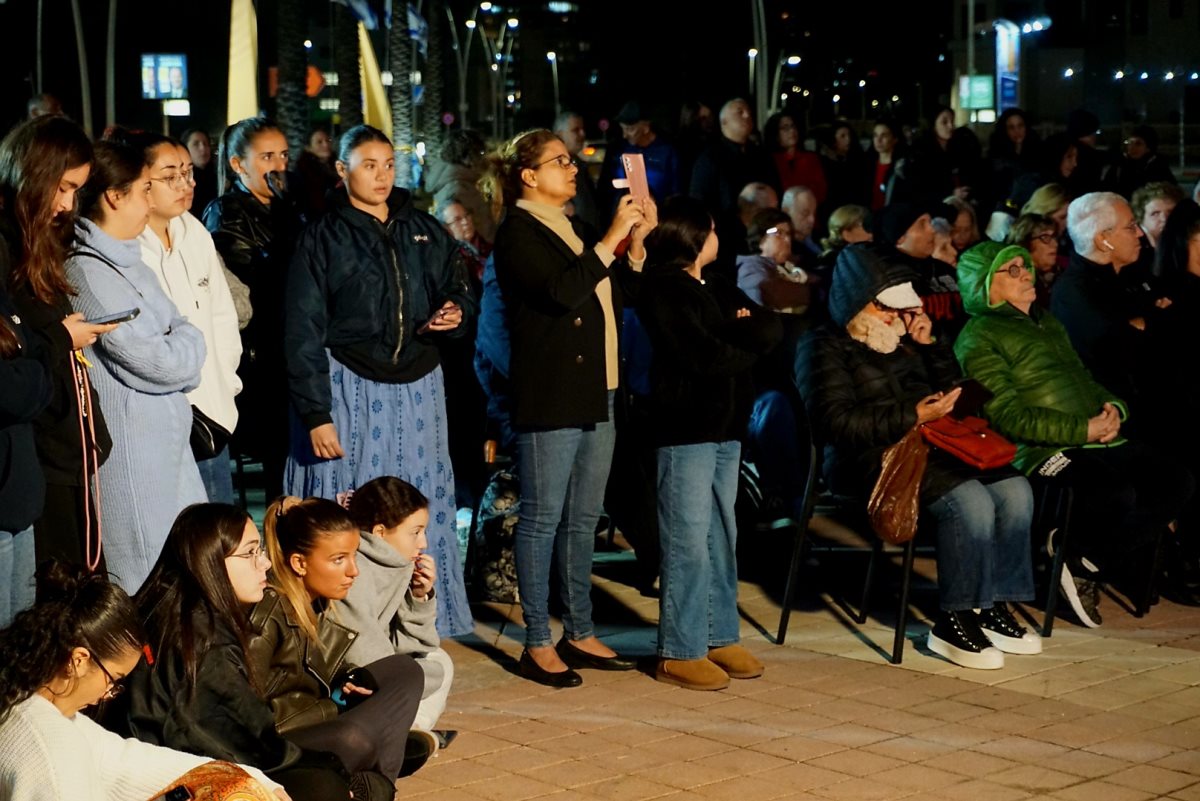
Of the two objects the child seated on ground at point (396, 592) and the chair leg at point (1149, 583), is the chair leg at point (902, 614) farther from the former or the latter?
Answer: the child seated on ground at point (396, 592)

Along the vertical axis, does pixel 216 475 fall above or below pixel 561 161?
below

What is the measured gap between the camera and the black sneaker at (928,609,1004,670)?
24.3 ft

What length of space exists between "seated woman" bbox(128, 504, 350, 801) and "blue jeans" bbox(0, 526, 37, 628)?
0.50 m

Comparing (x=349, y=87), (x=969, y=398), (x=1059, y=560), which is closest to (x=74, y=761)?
(x=969, y=398)

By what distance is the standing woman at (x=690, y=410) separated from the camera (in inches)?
279

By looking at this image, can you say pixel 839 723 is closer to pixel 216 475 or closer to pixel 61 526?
pixel 216 475

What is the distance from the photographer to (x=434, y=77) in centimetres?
3712

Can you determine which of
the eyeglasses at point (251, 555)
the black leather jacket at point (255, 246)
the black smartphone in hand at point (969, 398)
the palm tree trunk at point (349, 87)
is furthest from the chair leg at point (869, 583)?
the palm tree trunk at point (349, 87)

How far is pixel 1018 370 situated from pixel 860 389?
0.91 m

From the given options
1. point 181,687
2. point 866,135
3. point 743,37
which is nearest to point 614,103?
point 743,37

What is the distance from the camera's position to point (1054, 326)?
27.5 feet

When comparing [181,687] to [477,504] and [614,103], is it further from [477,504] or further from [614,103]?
[614,103]

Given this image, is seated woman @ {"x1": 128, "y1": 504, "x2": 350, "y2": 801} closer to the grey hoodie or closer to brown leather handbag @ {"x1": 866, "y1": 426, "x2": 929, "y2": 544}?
the grey hoodie

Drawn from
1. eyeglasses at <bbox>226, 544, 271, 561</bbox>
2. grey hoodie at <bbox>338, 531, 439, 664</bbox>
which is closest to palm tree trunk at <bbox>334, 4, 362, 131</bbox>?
grey hoodie at <bbox>338, 531, 439, 664</bbox>
